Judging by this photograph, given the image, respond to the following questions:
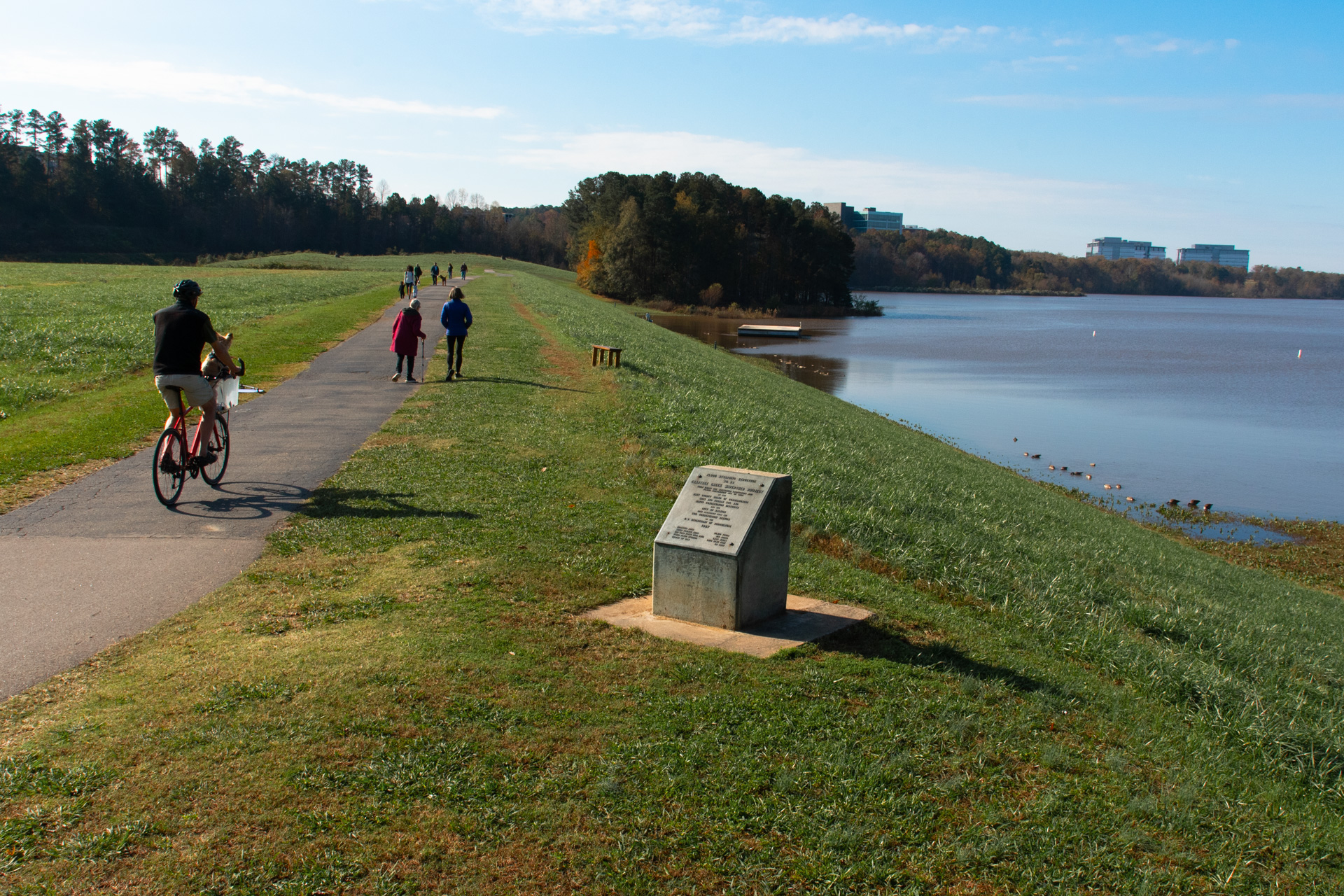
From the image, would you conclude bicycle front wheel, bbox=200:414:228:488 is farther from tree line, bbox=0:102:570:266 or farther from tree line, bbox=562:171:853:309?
tree line, bbox=0:102:570:266

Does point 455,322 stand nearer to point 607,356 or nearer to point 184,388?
point 607,356

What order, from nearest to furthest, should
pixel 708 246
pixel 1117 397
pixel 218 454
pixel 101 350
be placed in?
pixel 218 454 < pixel 101 350 < pixel 1117 397 < pixel 708 246

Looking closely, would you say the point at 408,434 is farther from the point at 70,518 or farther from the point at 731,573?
the point at 731,573

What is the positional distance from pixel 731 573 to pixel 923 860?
8.40 feet

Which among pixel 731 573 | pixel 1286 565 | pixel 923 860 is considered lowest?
pixel 1286 565

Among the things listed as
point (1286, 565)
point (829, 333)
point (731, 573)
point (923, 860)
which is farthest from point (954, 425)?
point (829, 333)

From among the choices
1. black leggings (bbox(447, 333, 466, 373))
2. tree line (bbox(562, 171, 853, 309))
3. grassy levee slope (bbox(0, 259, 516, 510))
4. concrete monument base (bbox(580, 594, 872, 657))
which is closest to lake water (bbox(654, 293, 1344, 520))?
tree line (bbox(562, 171, 853, 309))

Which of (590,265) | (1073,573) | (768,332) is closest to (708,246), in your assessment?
(590,265)

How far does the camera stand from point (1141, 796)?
452cm

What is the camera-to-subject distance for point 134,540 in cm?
749

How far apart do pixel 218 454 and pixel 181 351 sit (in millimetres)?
1397

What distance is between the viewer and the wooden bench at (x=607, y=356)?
21438 millimetres

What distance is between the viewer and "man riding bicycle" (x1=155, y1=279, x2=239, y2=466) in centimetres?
828

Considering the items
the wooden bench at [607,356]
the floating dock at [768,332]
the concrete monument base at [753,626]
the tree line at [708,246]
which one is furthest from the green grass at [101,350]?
the tree line at [708,246]
